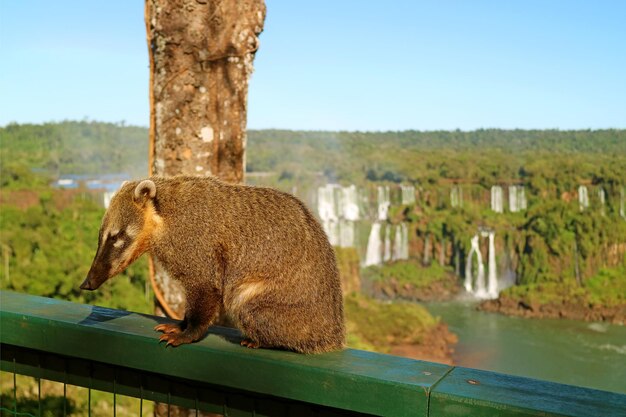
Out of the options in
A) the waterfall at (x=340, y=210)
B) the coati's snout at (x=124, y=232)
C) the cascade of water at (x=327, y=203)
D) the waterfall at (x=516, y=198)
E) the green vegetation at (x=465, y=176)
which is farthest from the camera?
the waterfall at (x=516, y=198)

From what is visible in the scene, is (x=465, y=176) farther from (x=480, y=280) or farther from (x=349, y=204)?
(x=349, y=204)

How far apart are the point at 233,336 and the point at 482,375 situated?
1041mm

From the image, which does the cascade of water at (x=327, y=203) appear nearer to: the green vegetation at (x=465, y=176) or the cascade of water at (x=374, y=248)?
the green vegetation at (x=465, y=176)

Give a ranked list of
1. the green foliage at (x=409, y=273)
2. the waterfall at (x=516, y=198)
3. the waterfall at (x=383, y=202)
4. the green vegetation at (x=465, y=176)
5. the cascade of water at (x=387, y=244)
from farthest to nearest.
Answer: the cascade of water at (x=387, y=244) < the waterfall at (x=383, y=202) < the waterfall at (x=516, y=198) < the green foliage at (x=409, y=273) < the green vegetation at (x=465, y=176)

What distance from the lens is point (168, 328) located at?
101 inches

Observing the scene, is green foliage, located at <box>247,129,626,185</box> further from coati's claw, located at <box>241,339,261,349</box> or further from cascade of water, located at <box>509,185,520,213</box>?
coati's claw, located at <box>241,339,261,349</box>

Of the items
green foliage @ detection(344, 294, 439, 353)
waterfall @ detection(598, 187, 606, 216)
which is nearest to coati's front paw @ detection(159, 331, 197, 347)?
green foliage @ detection(344, 294, 439, 353)

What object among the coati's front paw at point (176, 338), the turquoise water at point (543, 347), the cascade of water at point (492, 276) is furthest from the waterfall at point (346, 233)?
the coati's front paw at point (176, 338)

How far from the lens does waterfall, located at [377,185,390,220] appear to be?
69.7 metres

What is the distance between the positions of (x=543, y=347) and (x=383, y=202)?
25.8 m

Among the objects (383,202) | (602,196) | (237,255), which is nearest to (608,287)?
(602,196)

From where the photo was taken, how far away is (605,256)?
62469mm

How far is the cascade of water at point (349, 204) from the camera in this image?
67581 millimetres

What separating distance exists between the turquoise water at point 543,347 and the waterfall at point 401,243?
918 centimetres
